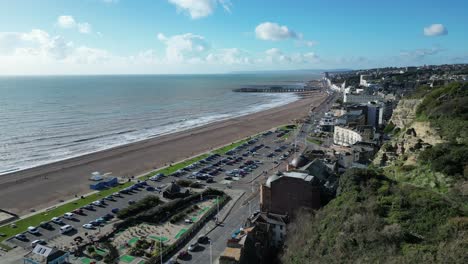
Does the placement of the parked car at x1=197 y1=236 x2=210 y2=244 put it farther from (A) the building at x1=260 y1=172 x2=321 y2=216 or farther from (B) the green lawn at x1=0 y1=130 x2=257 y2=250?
(B) the green lawn at x1=0 y1=130 x2=257 y2=250

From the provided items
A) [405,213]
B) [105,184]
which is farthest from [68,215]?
[405,213]

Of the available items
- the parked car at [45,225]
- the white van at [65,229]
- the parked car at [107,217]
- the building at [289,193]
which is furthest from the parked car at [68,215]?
the building at [289,193]

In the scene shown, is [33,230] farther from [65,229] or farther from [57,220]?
[65,229]

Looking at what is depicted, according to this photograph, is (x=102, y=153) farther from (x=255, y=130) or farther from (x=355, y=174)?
(x=355, y=174)

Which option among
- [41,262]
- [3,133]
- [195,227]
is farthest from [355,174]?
[3,133]

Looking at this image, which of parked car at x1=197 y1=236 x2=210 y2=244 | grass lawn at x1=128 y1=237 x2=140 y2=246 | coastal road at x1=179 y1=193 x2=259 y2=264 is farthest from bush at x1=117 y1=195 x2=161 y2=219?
parked car at x1=197 y1=236 x2=210 y2=244

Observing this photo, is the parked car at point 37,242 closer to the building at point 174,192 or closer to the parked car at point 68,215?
the parked car at point 68,215
